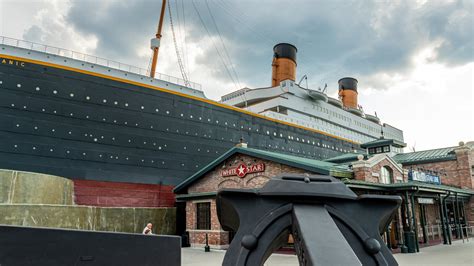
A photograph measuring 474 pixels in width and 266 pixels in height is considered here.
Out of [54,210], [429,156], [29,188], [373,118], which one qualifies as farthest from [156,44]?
[373,118]

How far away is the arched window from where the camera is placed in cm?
1728

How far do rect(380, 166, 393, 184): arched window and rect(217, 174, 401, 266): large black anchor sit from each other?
52.2 ft

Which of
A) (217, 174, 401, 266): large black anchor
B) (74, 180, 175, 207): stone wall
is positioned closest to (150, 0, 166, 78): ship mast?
(74, 180, 175, 207): stone wall

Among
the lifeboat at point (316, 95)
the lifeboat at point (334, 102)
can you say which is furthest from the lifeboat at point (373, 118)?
the lifeboat at point (316, 95)

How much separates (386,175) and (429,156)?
11.0m

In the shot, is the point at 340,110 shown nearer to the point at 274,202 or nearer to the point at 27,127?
the point at 27,127

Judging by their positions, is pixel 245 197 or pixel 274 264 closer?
pixel 245 197

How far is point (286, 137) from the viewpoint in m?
32.8

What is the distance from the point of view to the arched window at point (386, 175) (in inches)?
680

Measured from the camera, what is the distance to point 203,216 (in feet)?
63.1

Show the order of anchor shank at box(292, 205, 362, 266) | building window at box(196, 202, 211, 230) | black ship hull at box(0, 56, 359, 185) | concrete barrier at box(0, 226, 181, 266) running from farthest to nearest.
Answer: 1. building window at box(196, 202, 211, 230)
2. black ship hull at box(0, 56, 359, 185)
3. concrete barrier at box(0, 226, 181, 266)
4. anchor shank at box(292, 205, 362, 266)

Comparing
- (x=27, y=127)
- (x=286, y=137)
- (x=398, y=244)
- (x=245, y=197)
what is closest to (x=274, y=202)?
(x=245, y=197)

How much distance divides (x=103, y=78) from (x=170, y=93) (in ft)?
16.0

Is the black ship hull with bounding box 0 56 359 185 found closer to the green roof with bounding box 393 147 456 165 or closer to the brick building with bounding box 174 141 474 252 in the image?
the brick building with bounding box 174 141 474 252
